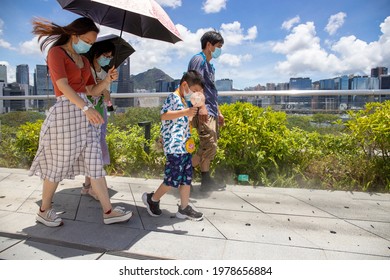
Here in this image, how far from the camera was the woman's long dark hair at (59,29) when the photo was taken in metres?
2.39

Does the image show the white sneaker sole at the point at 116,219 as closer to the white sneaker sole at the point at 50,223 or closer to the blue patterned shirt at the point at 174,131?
the white sneaker sole at the point at 50,223

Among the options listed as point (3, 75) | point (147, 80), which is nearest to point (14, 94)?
point (3, 75)

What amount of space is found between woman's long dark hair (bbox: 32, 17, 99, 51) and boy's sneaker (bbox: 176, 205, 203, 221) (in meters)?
1.65

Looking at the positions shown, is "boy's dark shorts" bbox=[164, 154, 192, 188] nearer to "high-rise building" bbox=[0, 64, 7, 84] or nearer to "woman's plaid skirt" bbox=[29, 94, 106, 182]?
"woman's plaid skirt" bbox=[29, 94, 106, 182]

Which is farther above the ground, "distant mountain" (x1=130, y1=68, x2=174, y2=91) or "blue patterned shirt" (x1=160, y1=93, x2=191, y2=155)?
"distant mountain" (x1=130, y1=68, x2=174, y2=91)

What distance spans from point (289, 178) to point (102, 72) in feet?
8.03

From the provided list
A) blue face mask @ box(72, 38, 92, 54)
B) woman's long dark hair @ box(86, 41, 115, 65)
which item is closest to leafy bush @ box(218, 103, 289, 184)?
woman's long dark hair @ box(86, 41, 115, 65)

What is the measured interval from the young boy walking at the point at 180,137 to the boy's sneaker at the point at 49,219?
0.85 meters

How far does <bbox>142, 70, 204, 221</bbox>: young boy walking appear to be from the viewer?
8.44ft

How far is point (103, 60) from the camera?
3.00 m

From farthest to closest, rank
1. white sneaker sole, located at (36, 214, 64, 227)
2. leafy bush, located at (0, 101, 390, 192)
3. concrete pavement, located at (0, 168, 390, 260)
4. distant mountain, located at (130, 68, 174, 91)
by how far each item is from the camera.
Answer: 1. distant mountain, located at (130, 68, 174, 91)
2. leafy bush, located at (0, 101, 390, 192)
3. white sneaker sole, located at (36, 214, 64, 227)
4. concrete pavement, located at (0, 168, 390, 260)

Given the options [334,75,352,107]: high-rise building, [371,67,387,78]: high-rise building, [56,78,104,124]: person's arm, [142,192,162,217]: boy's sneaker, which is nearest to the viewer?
[56,78,104,124]: person's arm
